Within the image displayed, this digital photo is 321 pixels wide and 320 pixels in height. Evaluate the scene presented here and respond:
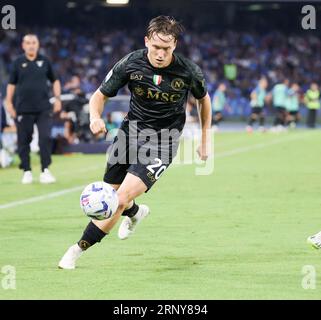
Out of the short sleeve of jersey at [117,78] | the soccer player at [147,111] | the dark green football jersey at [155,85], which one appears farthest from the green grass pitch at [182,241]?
the short sleeve of jersey at [117,78]

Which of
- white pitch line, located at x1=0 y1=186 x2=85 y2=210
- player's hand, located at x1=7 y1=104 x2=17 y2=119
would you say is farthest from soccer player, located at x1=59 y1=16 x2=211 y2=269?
player's hand, located at x1=7 y1=104 x2=17 y2=119

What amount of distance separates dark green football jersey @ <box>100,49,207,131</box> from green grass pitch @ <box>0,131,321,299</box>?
1.38 m

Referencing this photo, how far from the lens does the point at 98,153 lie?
26484 mm

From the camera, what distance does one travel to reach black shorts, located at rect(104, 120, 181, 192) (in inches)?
385

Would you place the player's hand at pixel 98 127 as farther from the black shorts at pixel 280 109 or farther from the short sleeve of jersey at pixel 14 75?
the black shorts at pixel 280 109

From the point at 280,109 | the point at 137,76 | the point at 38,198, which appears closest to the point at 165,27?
the point at 137,76

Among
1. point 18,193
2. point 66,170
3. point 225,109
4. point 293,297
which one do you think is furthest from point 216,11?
point 293,297

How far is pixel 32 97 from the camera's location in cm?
1747

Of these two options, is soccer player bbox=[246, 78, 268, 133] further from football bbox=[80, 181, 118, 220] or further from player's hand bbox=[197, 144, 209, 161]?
football bbox=[80, 181, 118, 220]

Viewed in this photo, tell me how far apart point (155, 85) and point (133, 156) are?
0.71m

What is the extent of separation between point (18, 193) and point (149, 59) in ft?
23.2

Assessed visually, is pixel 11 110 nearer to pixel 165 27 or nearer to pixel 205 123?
pixel 205 123

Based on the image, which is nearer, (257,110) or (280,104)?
(257,110)
